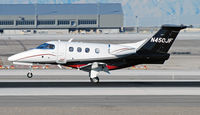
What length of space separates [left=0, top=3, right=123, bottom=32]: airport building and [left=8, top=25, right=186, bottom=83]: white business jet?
153 metres

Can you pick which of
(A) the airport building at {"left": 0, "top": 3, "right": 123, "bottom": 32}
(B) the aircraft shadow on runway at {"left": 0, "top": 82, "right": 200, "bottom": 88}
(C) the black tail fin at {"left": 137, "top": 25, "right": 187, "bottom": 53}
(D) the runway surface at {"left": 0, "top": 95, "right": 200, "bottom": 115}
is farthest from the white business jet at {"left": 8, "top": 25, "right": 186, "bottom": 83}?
(A) the airport building at {"left": 0, "top": 3, "right": 123, "bottom": 32}

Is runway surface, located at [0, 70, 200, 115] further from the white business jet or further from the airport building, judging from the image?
the airport building

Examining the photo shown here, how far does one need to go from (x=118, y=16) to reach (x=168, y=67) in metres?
148

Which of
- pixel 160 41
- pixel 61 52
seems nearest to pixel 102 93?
pixel 61 52

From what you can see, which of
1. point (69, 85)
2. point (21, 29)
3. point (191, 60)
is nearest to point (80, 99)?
point (69, 85)

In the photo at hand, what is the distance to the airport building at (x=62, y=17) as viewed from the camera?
18800 centimetres

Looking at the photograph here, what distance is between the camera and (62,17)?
18888cm

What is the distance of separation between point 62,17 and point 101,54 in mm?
155479

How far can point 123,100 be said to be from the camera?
26.4 m

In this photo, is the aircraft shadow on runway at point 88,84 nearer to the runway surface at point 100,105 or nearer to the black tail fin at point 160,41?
the black tail fin at point 160,41

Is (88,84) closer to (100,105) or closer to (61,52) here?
(61,52)

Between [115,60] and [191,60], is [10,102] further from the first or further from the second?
[191,60]

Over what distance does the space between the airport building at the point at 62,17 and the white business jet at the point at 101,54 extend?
153 m

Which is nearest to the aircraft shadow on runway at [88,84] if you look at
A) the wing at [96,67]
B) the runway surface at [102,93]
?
the runway surface at [102,93]
